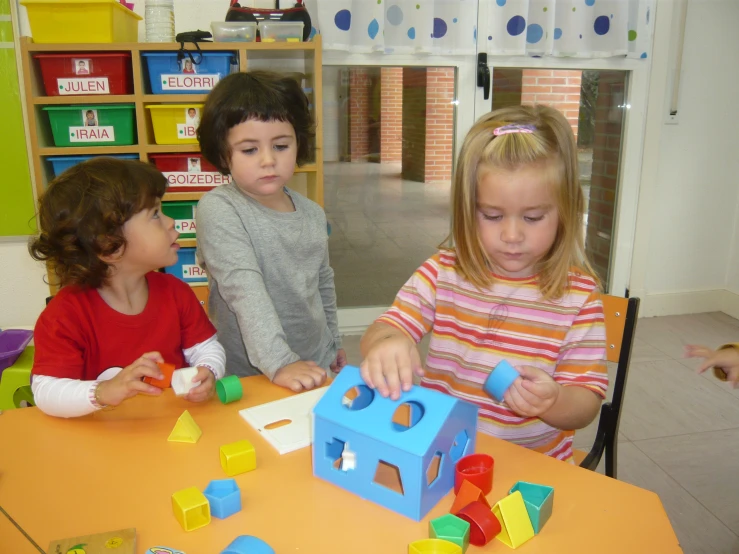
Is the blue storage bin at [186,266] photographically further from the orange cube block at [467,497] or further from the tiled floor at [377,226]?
the orange cube block at [467,497]

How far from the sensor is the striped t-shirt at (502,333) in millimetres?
1067

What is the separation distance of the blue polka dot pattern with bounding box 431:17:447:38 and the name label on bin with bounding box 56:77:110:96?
141cm

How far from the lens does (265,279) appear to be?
1.33 m

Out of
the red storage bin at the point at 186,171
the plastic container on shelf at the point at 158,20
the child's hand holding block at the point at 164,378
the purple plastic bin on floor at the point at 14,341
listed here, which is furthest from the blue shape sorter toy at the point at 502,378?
the plastic container on shelf at the point at 158,20

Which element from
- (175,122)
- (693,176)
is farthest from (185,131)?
(693,176)

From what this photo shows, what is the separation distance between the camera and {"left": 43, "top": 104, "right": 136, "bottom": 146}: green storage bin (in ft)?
7.61

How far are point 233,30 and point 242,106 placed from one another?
1.25 meters

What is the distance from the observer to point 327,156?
3.13m

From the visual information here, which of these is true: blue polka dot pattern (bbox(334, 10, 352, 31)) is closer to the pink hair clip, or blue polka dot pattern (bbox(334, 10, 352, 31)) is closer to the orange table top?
the pink hair clip

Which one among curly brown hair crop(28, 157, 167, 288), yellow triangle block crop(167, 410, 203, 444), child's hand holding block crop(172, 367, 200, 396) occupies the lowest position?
yellow triangle block crop(167, 410, 203, 444)

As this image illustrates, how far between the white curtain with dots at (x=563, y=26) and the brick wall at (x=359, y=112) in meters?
0.60

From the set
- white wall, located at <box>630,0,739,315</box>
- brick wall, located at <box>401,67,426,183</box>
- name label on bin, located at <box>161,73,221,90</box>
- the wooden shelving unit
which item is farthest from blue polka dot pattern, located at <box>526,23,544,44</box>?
name label on bin, located at <box>161,73,221,90</box>

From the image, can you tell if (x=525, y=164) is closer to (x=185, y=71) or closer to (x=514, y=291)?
(x=514, y=291)

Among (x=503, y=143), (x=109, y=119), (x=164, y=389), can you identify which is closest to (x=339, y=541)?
(x=164, y=389)
